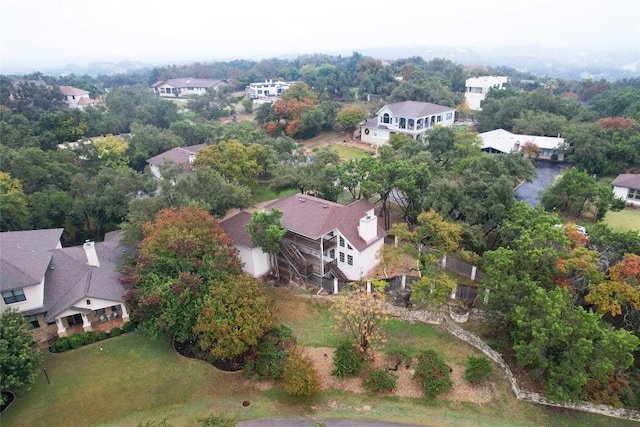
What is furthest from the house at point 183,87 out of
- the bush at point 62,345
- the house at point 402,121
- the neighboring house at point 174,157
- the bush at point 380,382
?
the bush at point 380,382

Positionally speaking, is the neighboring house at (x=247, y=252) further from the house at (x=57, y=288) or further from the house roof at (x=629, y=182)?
the house roof at (x=629, y=182)

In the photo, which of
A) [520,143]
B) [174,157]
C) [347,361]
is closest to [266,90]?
[174,157]

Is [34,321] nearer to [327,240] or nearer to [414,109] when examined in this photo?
[327,240]

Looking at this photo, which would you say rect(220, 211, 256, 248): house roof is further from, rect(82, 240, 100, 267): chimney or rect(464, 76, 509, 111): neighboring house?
rect(464, 76, 509, 111): neighboring house

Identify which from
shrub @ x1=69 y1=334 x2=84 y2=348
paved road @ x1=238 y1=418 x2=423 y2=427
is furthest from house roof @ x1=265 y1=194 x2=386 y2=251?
shrub @ x1=69 y1=334 x2=84 y2=348

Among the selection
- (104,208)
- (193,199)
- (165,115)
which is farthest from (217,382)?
(165,115)

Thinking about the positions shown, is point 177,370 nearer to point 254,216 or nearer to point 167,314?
point 167,314
